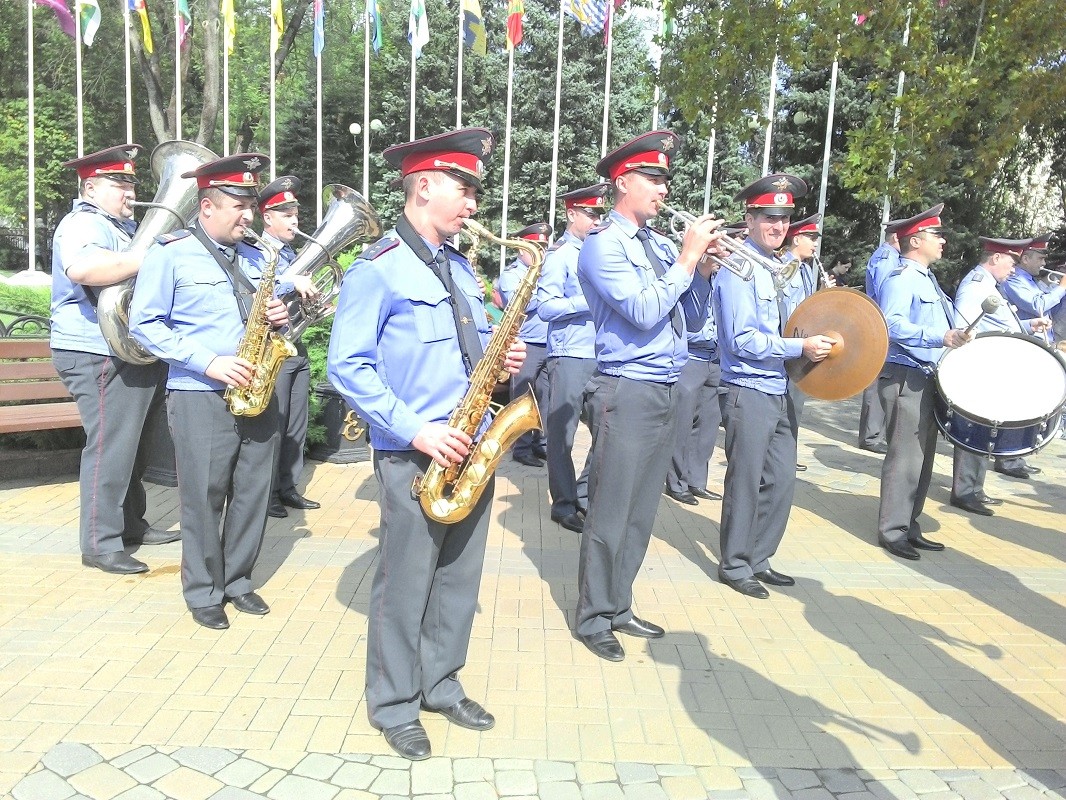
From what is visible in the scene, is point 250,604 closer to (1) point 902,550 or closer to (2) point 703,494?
(2) point 703,494

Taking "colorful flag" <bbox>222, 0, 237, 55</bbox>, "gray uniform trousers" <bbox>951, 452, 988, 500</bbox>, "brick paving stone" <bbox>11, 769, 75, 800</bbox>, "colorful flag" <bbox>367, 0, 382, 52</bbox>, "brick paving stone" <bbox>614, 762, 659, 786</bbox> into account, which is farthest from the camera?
"colorful flag" <bbox>367, 0, 382, 52</bbox>

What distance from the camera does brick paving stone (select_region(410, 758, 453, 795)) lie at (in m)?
3.09

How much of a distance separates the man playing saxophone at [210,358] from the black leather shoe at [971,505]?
609 centimetres

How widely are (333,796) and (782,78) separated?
21812 mm

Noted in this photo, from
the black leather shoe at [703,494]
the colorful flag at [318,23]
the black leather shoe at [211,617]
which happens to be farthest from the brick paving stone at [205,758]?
the colorful flag at [318,23]

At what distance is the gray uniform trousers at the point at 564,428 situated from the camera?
6648mm

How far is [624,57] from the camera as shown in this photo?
84.5 feet

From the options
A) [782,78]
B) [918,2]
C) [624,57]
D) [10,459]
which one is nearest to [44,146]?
[624,57]

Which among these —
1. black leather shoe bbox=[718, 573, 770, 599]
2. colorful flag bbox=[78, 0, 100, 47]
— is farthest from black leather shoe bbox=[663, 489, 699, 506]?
colorful flag bbox=[78, 0, 100, 47]

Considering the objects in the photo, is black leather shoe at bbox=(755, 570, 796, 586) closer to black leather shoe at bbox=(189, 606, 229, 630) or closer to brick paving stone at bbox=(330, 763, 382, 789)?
brick paving stone at bbox=(330, 763, 382, 789)

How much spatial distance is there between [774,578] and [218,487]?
11.2 feet

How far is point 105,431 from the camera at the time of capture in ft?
17.0

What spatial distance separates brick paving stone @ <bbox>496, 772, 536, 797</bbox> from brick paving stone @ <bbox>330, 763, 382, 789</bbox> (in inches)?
18.2

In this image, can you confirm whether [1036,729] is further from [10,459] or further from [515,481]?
[10,459]
